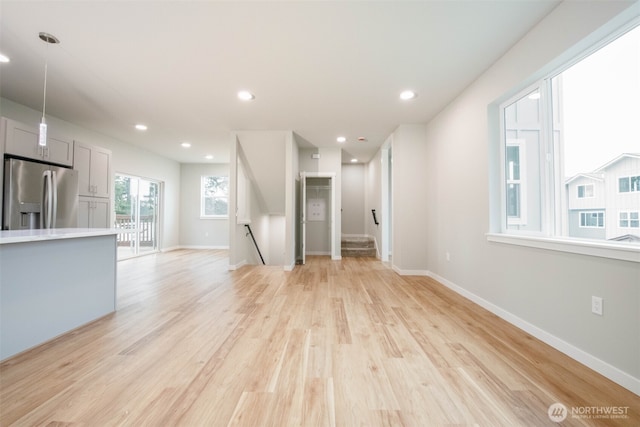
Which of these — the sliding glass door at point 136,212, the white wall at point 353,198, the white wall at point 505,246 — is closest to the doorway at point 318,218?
the white wall at point 353,198

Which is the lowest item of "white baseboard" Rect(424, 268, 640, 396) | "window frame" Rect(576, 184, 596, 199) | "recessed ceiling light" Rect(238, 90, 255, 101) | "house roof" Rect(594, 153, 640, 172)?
"white baseboard" Rect(424, 268, 640, 396)

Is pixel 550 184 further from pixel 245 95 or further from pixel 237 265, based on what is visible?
pixel 237 265

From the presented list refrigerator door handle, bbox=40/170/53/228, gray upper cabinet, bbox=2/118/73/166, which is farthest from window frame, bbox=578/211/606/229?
gray upper cabinet, bbox=2/118/73/166

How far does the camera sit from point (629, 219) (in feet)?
5.26

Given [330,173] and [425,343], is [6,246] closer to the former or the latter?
[425,343]

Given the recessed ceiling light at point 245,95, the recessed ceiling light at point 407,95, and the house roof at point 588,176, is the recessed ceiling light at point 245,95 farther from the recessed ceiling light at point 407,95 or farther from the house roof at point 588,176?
the house roof at point 588,176

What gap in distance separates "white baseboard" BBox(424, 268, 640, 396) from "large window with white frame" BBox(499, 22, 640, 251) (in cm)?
74

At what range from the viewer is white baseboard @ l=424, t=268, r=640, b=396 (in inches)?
57.3

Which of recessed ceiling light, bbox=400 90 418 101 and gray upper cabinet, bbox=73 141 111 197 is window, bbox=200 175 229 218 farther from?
recessed ceiling light, bbox=400 90 418 101

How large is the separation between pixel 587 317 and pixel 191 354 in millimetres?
2631

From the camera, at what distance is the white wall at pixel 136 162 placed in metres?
3.87

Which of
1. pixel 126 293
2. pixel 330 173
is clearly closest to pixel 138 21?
pixel 126 293

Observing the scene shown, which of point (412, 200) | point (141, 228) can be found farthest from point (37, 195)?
point (412, 200)

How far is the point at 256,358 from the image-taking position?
176 cm
